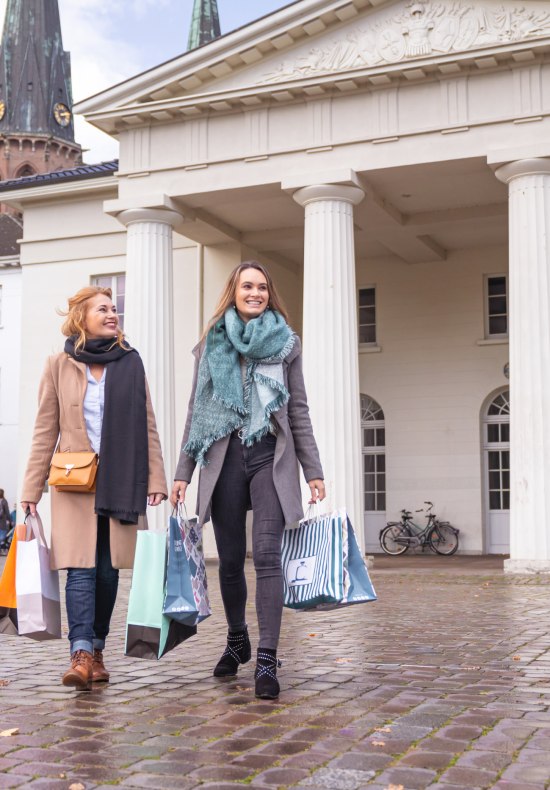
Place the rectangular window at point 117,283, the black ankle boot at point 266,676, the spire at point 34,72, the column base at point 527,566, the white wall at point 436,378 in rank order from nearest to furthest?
the black ankle boot at point 266,676 < the column base at point 527,566 < the white wall at point 436,378 < the rectangular window at point 117,283 < the spire at point 34,72

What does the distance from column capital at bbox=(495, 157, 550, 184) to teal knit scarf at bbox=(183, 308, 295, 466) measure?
1376cm

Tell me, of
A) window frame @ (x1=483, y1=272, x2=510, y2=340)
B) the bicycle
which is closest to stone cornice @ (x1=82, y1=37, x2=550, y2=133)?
window frame @ (x1=483, y1=272, x2=510, y2=340)

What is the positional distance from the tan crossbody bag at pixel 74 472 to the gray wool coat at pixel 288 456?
486 millimetres

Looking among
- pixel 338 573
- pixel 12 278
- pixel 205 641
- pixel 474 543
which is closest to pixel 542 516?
pixel 474 543

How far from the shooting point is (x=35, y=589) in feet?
19.2

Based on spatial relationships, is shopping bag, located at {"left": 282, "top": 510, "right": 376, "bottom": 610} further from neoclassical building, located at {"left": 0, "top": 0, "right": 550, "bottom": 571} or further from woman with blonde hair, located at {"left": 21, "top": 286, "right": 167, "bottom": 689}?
neoclassical building, located at {"left": 0, "top": 0, "right": 550, "bottom": 571}

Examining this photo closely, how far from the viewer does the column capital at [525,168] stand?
738 inches

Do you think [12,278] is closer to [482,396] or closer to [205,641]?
[482,396]

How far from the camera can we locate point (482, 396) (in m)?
26.6

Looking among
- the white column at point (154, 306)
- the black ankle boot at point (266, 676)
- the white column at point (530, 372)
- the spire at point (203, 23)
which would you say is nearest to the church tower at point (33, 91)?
the spire at point (203, 23)

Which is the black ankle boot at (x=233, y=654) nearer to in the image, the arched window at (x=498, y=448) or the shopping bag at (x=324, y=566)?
the shopping bag at (x=324, y=566)

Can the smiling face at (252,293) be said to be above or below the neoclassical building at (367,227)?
below

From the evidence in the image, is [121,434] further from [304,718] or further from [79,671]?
[304,718]

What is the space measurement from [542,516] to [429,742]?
1427cm
